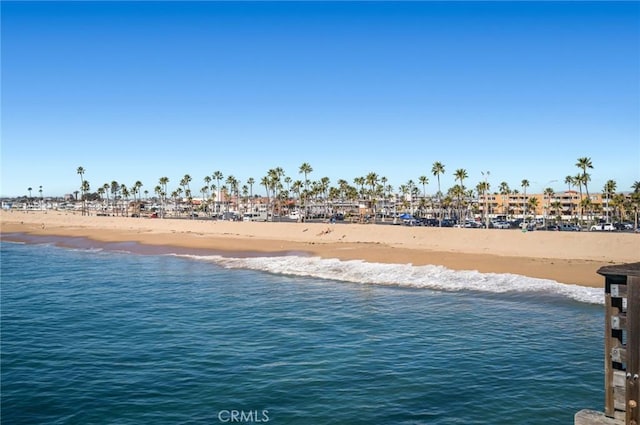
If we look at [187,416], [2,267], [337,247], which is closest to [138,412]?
[187,416]

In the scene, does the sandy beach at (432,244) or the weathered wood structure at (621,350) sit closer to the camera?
the weathered wood structure at (621,350)

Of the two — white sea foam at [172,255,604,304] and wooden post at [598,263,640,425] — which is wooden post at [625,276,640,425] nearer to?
wooden post at [598,263,640,425]

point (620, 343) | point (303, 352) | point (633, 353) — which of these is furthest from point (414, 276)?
point (633, 353)

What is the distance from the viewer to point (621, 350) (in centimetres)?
775

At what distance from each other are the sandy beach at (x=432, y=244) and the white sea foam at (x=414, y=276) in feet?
8.01

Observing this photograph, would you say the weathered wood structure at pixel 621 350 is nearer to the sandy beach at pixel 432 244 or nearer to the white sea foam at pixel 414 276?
the white sea foam at pixel 414 276

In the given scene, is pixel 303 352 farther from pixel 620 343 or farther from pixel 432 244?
pixel 432 244

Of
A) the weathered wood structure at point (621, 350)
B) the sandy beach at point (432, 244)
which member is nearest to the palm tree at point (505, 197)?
the sandy beach at point (432, 244)

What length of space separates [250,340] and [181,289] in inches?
595

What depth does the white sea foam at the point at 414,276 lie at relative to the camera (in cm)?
3130

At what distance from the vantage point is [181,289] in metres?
34.0

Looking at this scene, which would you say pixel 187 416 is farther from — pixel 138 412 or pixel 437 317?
pixel 437 317

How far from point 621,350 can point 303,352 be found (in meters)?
12.4

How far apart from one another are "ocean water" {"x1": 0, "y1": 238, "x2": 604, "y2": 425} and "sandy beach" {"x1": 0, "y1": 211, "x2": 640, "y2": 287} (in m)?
8.71
